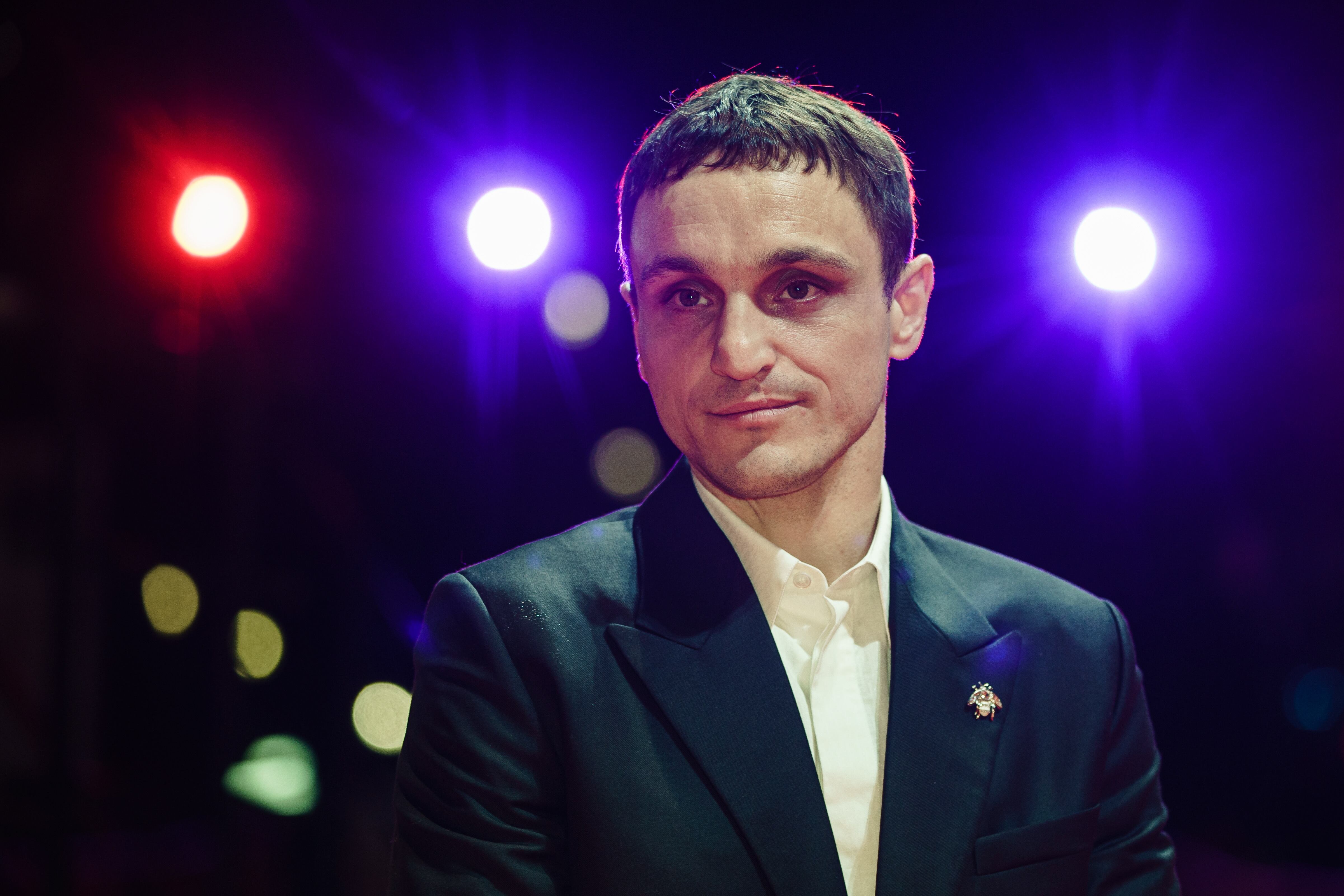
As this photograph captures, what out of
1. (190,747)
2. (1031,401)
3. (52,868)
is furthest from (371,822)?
(1031,401)

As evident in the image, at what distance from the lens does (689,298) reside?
1.71m

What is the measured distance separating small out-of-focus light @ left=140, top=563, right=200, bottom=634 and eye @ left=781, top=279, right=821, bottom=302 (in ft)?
19.1

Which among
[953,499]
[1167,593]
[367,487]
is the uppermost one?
[367,487]

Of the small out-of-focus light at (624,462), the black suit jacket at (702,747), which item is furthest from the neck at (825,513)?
the small out-of-focus light at (624,462)

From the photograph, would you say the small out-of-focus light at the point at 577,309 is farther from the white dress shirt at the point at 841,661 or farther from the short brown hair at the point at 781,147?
the white dress shirt at the point at 841,661

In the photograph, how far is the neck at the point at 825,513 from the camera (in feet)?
5.87

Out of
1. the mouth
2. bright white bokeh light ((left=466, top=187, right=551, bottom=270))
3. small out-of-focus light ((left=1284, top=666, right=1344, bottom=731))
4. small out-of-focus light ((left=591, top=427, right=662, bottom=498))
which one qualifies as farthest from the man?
small out-of-focus light ((left=1284, top=666, right=1344, bottom=731))

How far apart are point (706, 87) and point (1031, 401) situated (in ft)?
7.10

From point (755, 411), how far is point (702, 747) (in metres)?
0.64

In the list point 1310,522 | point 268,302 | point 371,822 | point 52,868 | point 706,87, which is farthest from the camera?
point 371,822

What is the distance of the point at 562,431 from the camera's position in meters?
4.04

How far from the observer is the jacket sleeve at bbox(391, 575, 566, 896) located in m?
1.48

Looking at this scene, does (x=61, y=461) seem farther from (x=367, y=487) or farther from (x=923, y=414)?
(x=923, y=414)

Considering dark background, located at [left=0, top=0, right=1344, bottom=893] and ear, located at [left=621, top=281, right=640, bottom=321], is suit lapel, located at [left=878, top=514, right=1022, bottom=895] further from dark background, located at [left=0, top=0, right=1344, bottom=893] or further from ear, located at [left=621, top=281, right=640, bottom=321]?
dark background, located at [left=0, top=0, right=1344, bottom=893]
